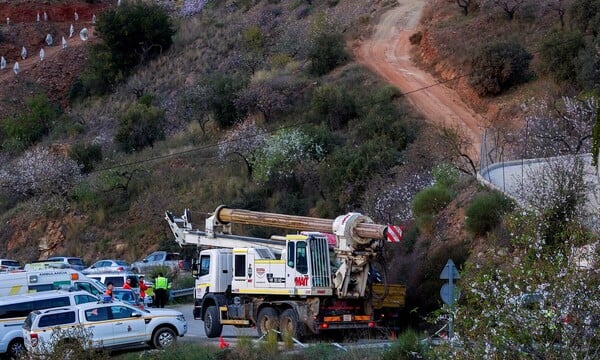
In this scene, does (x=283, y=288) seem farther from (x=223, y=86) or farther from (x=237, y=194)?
(x=223, y=86)

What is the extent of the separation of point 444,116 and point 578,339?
39.7 metres

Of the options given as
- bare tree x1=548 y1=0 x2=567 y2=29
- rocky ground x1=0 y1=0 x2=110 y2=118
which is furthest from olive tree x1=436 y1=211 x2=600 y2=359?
rocky ground x1=0 y1=0 x2=110 y2=118

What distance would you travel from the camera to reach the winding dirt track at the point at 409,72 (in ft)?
161

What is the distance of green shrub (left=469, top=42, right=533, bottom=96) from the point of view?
4984 centimetres

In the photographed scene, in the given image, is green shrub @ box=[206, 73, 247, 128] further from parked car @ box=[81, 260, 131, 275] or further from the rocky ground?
the rocky ground

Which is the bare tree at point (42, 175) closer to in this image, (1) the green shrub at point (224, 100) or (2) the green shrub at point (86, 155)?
(2) the green shrub at point (86, 155)

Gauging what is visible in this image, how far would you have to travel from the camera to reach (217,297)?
2714 centimetres

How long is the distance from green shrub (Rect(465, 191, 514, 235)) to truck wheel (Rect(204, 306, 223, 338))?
7.60 m

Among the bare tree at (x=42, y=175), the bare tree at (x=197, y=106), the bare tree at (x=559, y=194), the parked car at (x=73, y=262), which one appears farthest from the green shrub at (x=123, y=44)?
the bare tree at (x=559, y=194)

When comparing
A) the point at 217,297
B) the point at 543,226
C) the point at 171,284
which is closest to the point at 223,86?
the point at 171,284

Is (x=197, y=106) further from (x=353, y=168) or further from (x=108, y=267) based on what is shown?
(x=108, y=267)

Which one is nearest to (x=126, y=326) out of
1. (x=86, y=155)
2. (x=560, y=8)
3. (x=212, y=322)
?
(x=212, y=322)

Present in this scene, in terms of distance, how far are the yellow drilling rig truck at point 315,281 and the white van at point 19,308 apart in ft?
13.8

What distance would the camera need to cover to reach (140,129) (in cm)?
6038
